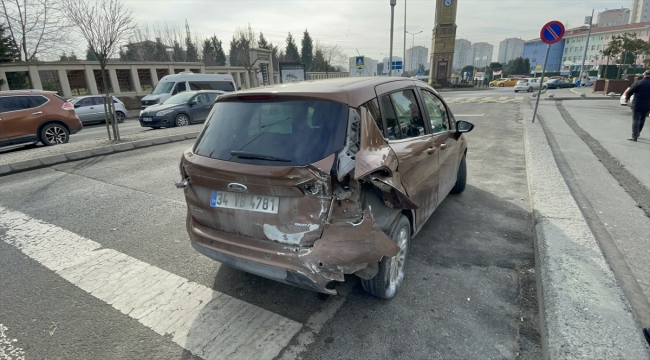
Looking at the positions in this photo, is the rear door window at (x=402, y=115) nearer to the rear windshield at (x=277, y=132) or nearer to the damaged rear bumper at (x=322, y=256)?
the rear windshield at (x=277, y=132)

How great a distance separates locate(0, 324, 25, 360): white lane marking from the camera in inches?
89.1

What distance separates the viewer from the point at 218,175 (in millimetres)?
2480

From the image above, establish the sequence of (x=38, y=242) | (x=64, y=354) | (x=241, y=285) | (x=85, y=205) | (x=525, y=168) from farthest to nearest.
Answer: (x=525, y=168) → (x=85, y=205) → (x=38, y=242) → (x=241, y=285) → (x=64, y=354)

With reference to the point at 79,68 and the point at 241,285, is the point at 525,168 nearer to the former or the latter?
the point at 241,285

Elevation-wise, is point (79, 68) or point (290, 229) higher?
point (79, 68)

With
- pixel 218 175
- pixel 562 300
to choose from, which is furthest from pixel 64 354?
pixel 562 300

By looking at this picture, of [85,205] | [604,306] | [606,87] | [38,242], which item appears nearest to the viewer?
[604,306]

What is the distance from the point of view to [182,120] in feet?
44.7

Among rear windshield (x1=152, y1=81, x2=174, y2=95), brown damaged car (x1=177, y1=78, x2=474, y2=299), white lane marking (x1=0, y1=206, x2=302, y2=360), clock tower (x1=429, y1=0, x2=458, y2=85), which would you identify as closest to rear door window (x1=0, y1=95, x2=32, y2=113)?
white lane marking (x1=0, y1=206, x2=302, y2=360)

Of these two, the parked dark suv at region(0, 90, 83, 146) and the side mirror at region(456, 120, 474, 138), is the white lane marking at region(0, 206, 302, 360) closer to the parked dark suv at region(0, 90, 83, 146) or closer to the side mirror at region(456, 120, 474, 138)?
the side mirror at region(456, 120, 474, 138)


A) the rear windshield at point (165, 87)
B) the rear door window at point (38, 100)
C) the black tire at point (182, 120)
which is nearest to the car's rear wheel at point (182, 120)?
the black tire at point (182, 120)

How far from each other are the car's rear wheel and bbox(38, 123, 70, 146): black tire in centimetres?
376

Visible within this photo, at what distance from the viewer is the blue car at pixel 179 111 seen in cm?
1319

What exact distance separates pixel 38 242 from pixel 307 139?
11.7ft
